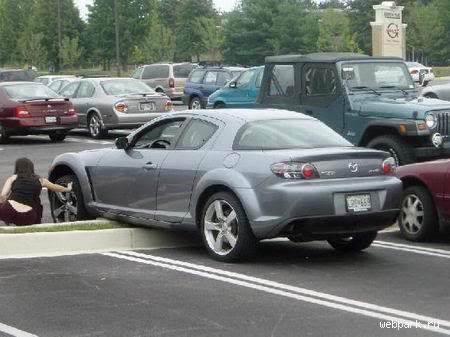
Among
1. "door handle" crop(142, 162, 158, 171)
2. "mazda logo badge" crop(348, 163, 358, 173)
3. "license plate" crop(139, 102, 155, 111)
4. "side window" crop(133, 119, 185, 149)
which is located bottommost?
"door handle" crop(142, 162, 158, 171)

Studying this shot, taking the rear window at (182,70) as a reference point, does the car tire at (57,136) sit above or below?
below

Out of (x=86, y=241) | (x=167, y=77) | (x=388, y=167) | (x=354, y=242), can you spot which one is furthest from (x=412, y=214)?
(x=167, y=77)

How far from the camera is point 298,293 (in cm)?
699

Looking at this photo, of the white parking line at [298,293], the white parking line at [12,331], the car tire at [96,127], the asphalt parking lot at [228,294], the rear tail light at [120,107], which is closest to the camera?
the white parking line at [12,331]

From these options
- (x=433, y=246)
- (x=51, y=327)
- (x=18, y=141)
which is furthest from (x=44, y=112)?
(x=51, y=327)

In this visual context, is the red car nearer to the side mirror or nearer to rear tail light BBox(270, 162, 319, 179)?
the side mirror

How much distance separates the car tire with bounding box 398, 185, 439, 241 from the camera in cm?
940

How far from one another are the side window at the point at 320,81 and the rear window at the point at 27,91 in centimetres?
980

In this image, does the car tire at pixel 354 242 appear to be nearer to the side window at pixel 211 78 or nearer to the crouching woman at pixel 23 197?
the crouching woman at pixel 23 197

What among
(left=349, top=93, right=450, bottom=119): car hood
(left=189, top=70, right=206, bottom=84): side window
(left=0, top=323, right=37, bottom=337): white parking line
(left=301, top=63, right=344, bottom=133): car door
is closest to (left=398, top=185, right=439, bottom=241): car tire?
(left=349, top=93, right=450, bottom=119): car hood

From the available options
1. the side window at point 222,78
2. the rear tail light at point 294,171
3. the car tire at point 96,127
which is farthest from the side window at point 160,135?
the side window at point 222,78

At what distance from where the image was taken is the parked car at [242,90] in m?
22.3

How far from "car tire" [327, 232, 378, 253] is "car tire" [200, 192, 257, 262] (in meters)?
1.19

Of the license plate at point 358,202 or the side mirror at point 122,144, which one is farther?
the side mirror at point 122,144
